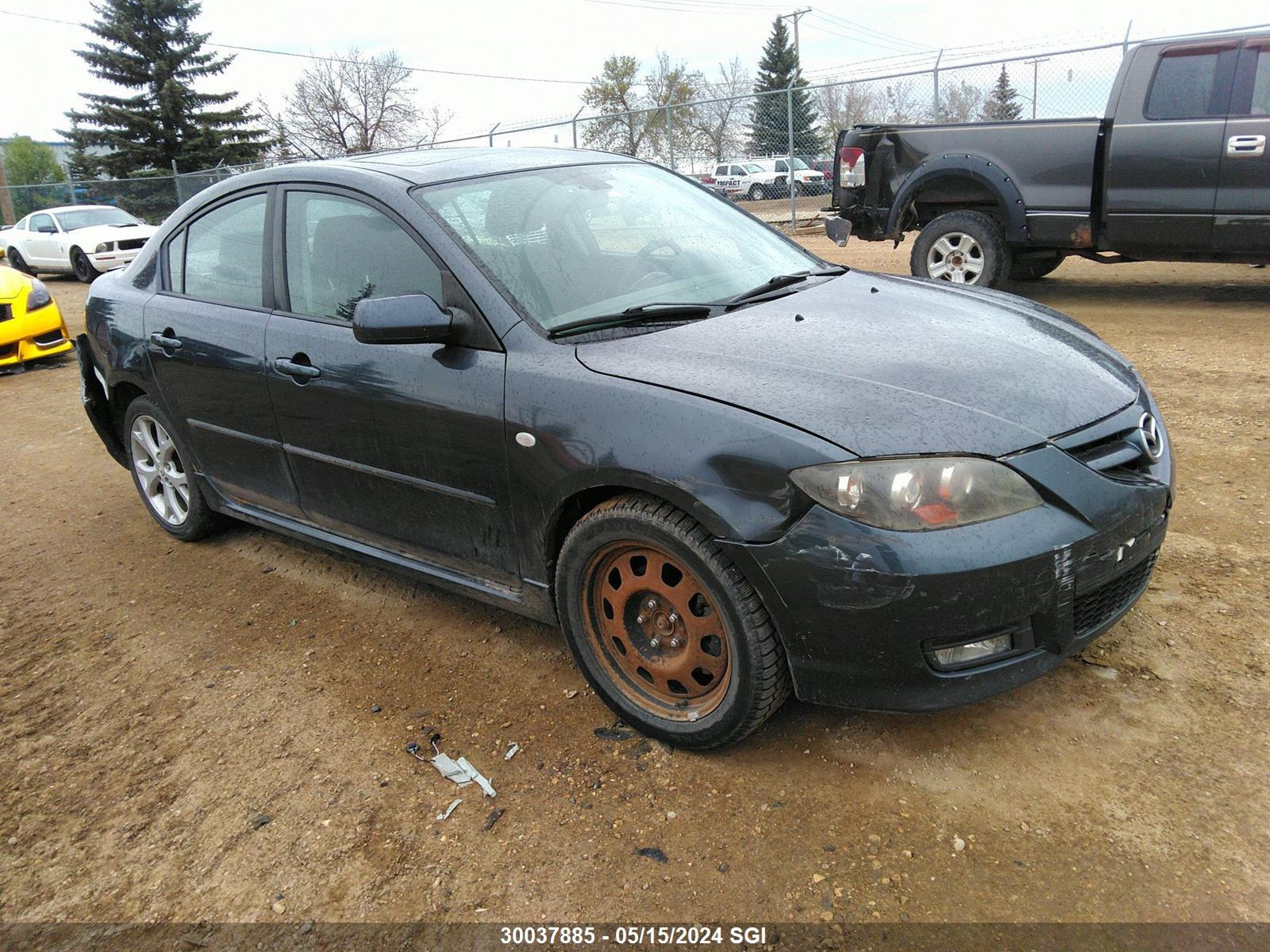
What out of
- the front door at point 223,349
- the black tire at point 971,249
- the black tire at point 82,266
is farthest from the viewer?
the black tire at point 82,266

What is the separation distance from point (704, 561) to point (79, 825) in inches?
77.5

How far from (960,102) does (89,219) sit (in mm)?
15835

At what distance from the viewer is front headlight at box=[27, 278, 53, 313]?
9.63 meters

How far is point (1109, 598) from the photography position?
2.53 m

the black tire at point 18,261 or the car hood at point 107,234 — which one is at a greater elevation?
the car hood at point 107,234

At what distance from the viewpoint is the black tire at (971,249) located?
26.9 feet

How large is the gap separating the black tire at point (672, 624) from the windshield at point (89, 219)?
18.3 meters

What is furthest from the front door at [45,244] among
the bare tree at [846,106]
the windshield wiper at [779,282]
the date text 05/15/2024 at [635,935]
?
the date text 05/15/2024 at [635,935]

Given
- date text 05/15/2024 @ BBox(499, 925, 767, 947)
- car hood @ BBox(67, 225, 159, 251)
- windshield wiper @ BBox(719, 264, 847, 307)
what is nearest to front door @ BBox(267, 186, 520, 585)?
windshield wiper @ BBox(719, 264, 847, 307)

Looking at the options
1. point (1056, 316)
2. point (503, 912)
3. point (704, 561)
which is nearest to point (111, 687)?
point (503, 912)

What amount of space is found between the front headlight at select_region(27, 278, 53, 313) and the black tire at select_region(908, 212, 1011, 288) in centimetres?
881

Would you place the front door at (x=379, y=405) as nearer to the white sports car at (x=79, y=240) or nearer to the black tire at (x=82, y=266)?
the white sports car at (x=79, y=240)

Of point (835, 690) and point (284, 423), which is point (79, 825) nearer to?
point (284, 423)

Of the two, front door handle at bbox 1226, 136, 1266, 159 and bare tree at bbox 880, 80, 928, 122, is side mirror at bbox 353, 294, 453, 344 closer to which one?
front door handle at bbox 1226, 136, 1266, 159
